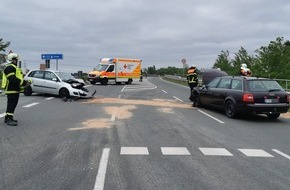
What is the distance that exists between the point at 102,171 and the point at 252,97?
767cm

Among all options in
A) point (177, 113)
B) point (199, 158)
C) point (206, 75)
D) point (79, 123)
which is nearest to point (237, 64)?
point (206, 75)

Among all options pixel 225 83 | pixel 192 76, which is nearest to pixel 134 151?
pixel 225 83

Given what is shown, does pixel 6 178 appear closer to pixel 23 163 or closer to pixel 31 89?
pixel 23 163

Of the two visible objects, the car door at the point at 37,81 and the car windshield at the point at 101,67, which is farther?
the car windshield at the point at 101,67

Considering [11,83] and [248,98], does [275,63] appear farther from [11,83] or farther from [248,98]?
[11,83]

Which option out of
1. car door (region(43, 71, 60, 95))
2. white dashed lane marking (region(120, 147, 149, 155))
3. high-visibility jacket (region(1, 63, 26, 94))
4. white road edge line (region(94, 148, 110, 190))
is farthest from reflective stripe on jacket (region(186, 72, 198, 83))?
white road edge line (region(94, 148, 110, 190))

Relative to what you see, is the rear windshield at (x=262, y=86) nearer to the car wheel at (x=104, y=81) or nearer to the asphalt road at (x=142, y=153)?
the asphalt road at (x=142, y=153)

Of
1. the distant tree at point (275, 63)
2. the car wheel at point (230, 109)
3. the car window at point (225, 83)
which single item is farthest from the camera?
the distant tree at point (275, 63)

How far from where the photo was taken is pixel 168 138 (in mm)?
8938

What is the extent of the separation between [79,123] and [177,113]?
169 inches

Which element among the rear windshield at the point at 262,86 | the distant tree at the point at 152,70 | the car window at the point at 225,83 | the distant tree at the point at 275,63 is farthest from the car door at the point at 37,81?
the distant tree at the point at 152,70

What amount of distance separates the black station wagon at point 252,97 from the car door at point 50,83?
9.38 metres

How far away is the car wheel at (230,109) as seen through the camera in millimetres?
12935

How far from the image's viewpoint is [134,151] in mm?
7477
